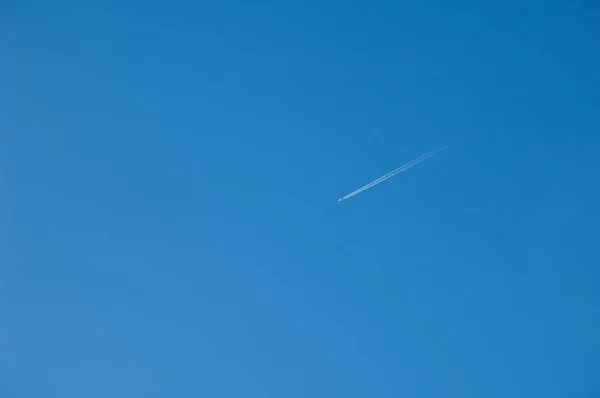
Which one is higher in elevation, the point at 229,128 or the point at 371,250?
the point at 229,128

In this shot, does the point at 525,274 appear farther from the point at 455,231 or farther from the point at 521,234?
the point at 455,231

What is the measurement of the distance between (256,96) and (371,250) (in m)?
0.49

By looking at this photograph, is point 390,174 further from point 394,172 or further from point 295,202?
point 295,202

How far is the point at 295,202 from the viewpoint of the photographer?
1.32 meters

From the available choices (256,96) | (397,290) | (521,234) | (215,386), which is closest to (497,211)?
(521,234)

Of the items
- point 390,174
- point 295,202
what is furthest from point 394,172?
point 295,202

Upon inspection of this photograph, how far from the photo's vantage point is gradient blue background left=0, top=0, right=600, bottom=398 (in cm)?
131

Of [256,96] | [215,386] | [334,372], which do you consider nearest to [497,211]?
[334,372]

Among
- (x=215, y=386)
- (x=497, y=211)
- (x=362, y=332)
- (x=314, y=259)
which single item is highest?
(x=497, y=211)

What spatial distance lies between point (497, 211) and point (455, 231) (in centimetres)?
12

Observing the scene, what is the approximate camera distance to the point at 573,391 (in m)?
1.30

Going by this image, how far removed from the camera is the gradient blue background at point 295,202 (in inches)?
51.4

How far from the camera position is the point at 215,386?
51.3 inches

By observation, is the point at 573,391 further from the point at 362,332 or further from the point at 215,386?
the point at 215,386
